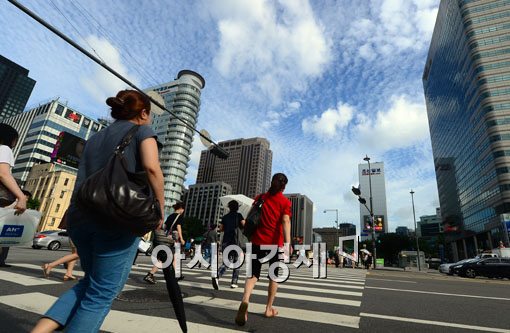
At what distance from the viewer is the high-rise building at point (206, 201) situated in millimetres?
133500

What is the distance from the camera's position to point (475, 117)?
60250 millimetres

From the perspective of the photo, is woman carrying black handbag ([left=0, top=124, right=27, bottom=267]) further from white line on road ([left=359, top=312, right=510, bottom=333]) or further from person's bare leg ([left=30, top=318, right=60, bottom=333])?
white line on road ([left=359, top=312, right=510, bottom=333])

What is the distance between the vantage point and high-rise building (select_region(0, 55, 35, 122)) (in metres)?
154

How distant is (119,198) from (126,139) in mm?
437

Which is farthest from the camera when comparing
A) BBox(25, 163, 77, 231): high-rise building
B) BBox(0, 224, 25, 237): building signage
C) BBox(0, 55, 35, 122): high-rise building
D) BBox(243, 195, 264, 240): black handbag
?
BBox(0, 55, 35, 122): high-rise building

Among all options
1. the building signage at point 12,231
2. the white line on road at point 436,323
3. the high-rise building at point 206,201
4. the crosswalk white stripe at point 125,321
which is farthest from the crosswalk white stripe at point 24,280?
the high-rise building at point 206,201

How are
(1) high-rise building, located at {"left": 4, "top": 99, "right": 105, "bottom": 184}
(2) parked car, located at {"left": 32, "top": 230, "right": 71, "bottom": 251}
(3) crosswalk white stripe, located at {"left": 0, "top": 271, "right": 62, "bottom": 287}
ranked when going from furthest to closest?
(1) high-rise building, located at {"left": 4, "top": 99, "right": 105, "bottom": 184}
(2) parked car, located at {"left": 32, "top": 230, "right": 71, "bottom": 251}
(3) crosswalk white stripe, located at {"left": 0, "top": 271, "right": 62, "bottom": 287}

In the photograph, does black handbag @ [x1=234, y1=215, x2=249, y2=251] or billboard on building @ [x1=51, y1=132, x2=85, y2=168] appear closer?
black handbag @ [x1=234, y1=215, x2=249, y2=251]

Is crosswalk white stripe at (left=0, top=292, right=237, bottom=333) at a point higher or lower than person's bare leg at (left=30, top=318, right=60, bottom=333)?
lower

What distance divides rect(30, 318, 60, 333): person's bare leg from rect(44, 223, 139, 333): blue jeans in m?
0.02

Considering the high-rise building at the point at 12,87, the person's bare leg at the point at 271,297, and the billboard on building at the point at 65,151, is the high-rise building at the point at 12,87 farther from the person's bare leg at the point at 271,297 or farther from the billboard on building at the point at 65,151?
the person's bare leg at the point at 271,297

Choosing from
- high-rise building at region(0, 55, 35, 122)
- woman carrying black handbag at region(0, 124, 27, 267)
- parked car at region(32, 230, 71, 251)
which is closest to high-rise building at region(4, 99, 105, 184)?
parked car at region(32, 230, 71, 251)

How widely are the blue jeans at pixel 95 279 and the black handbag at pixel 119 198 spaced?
0.12 m

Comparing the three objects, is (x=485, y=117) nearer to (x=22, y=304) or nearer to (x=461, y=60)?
(x=461, y=60)
